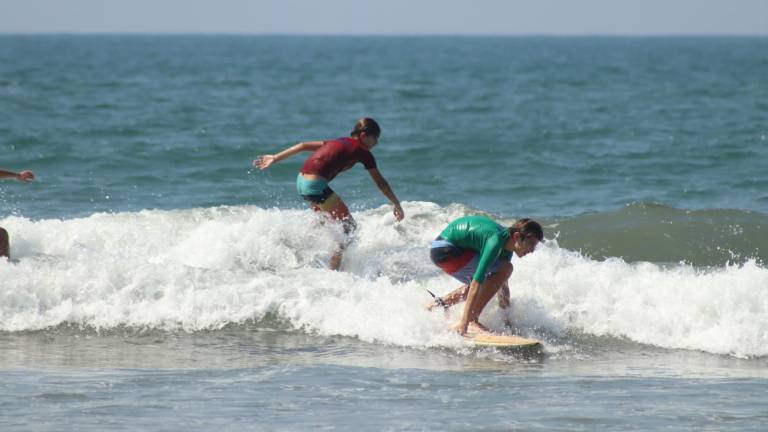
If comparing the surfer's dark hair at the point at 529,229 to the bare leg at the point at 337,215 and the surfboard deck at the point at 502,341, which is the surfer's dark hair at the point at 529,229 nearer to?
the surfboard deck at the point at 502,341

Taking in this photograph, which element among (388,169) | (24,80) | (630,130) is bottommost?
(388,169)

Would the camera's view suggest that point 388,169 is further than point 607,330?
Yes

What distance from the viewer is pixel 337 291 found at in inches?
365

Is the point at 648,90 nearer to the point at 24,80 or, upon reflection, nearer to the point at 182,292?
the point at 24,80

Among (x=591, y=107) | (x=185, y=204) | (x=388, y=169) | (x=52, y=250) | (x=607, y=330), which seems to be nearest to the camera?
(x=607, y=330)

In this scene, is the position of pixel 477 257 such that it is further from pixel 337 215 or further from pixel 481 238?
pixel 337 215

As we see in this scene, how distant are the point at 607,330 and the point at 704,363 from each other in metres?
1.02

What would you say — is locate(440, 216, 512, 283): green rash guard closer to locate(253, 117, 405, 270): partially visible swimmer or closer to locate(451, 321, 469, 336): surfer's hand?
locate(451, 321, 469, 336): surfer's hand

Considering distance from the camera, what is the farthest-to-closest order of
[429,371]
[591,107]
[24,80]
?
[24,80] < [591,107] < [429,371]

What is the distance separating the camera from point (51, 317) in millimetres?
8930

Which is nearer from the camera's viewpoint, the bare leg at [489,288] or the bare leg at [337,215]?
the bare leg at [489,288]

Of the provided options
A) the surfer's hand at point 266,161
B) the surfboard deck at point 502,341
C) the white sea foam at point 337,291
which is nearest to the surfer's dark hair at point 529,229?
the surfboard deck at point 502,341

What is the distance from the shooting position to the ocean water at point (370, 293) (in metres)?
6.59

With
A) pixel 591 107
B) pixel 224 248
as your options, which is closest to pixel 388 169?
pixel 224 248
